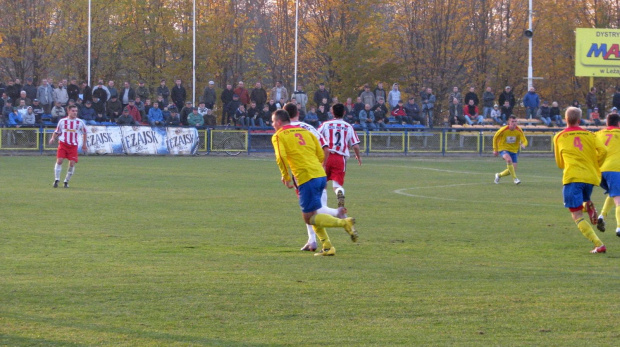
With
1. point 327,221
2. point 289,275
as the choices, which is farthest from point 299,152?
point 289,275

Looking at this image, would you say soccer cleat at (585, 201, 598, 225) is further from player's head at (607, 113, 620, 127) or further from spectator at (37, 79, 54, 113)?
spectator at (37, 79, 54, 113)

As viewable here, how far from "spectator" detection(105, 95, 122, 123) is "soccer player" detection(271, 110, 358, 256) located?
26.4m

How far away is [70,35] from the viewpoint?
A: 46.3m

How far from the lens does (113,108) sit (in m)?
35.3

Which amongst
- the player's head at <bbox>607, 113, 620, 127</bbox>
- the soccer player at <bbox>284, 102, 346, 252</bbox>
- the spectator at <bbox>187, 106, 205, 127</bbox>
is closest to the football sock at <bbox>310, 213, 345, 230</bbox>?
the soccer player at <bbox>284, 102, 346, 252</bbox>

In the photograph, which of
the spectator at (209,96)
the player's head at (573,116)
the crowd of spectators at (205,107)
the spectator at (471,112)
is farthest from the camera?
the spectator at (471,112)

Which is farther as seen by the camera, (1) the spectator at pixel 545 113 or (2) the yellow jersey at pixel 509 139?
(1) the spectator at pixel 545 113

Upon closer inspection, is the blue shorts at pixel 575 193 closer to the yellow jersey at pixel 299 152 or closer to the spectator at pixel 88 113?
the yellow jersey at pixel 299 152

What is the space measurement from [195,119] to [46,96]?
5.98 m

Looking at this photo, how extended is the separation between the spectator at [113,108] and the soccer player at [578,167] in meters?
27.1

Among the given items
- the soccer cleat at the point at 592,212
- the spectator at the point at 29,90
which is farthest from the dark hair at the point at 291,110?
the spectator at the point at 29,90

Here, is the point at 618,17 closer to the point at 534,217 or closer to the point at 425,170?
the point at 425,170

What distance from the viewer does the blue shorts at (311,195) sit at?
9.84 metres

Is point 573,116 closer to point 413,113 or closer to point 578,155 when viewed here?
point 578,155
